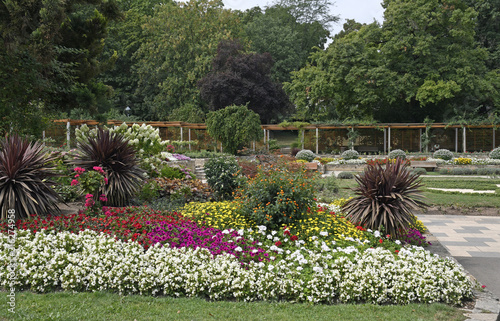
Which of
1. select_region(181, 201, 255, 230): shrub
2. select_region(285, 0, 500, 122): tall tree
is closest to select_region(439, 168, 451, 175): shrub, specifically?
select_region(285, 0, 500, 122): tall tree

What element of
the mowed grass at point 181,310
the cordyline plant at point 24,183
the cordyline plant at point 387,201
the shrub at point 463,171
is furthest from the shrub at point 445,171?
the cordyline plant at point 24,183

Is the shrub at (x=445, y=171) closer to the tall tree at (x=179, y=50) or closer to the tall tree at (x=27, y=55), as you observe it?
the tall tree at (x=27, y=55)

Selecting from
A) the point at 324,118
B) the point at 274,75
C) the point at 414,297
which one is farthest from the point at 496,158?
the point at 414,297

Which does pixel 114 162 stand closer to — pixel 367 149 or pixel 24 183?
pixel 24 183

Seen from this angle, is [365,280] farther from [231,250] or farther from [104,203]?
[104,203]

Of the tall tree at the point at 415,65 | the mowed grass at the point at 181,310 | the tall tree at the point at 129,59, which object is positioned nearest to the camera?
the mowed grass at the point at 181,310

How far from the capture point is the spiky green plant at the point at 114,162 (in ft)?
23.8

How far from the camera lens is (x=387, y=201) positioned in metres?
6.04

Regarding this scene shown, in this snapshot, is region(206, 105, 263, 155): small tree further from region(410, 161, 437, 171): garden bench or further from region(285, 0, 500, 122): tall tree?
region(285, 0, 500, 122): tall tree

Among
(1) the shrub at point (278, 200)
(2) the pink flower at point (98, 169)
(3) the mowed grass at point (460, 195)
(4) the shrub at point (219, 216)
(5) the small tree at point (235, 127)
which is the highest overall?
(5) the small tree at point (235, 127)

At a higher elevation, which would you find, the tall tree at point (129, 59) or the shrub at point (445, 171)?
the tall tree at point (129, 59)

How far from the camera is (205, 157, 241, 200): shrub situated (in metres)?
8.98

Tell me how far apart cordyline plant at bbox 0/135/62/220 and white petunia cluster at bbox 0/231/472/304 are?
1086 mm

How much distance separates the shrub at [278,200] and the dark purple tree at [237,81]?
24408 millimetres
